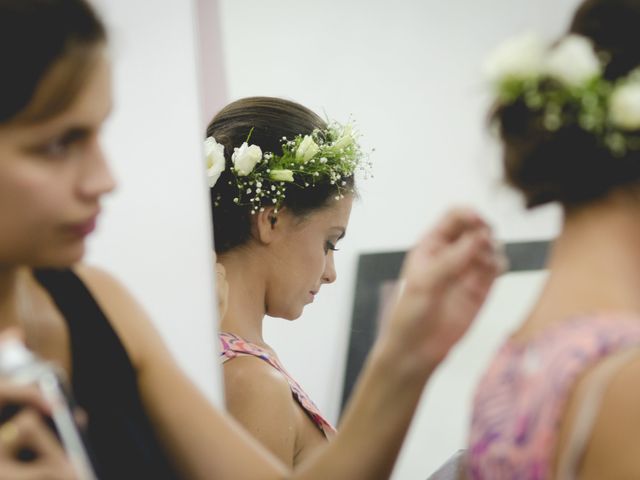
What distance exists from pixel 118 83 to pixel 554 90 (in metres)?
0.82

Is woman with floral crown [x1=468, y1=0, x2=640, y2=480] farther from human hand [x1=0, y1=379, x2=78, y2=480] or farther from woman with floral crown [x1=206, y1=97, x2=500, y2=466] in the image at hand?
woman with floral crown [x1=206, y1=97, x2=500, y2=466]

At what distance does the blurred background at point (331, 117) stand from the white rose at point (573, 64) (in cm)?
54

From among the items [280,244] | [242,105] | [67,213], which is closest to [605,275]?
[67,213]

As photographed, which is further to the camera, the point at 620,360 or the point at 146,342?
the point at 146,342

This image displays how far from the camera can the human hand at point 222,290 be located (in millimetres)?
1512

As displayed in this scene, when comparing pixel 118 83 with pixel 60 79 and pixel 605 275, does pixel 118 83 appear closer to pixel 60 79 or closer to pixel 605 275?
pixel 60 79

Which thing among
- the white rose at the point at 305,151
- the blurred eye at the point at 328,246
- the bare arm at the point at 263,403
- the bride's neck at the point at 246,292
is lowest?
the bare arm at the point at 263,403

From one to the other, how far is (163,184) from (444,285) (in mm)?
737

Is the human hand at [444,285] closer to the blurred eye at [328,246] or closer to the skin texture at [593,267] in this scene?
the skin texture at [593,267]

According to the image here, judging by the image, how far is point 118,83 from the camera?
140 centimetres

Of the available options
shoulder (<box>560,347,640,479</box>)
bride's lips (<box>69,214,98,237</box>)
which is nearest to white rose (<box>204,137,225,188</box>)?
bride's lips (<box>69,214,98,237</box>)

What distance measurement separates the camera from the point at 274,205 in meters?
1.52

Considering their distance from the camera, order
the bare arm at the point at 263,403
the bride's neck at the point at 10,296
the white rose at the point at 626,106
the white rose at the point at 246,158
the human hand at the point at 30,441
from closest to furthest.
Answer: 1. the human hand at the point at 30,441
2. the white rose at the point at 626,106
3. the bride's neck at the point at 10,296
4. the bare arm at the point at 263,403
5. the white rose at the point at 246,158

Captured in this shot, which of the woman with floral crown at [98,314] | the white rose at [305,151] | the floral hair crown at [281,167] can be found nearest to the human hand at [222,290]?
the floral hair crown at [281,167]
